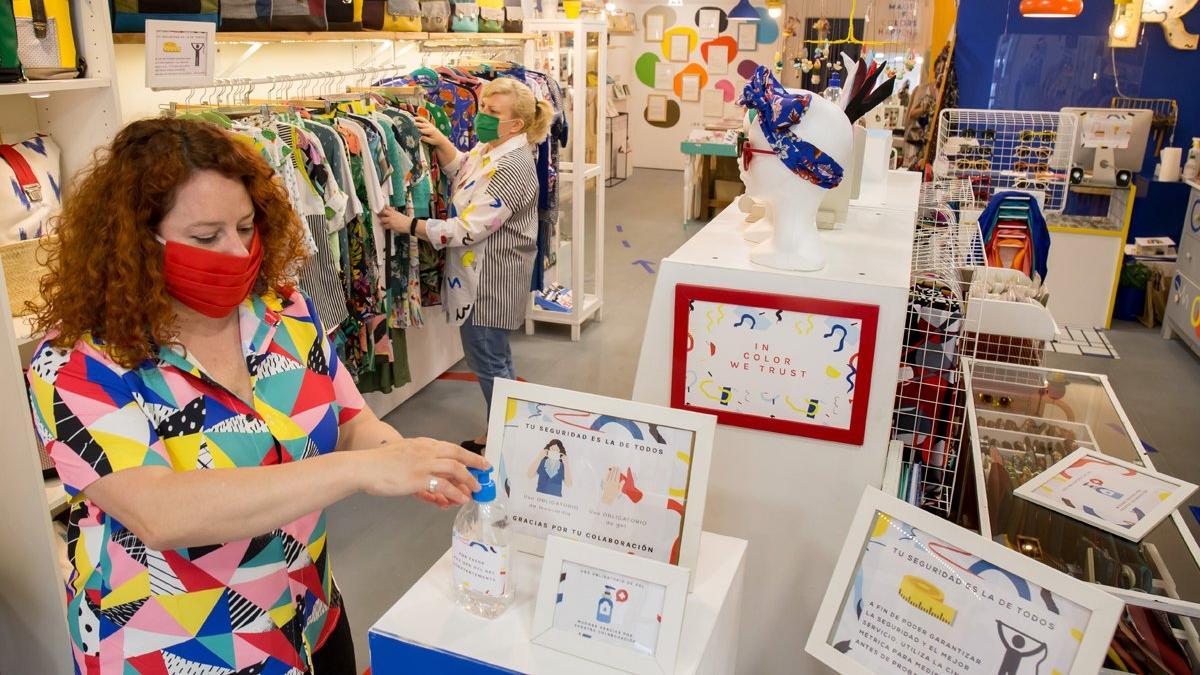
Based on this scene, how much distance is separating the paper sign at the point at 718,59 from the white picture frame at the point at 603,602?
11.5m

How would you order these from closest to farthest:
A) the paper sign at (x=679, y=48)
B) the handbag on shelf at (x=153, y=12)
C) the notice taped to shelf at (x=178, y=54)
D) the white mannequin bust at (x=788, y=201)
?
the white mannequin bust at (x=788, y=201) → the notice taped to shelf at (x=178, y=54) → the handbag on shelf at (x=153, y=12) → the paper sign at (x=679, y=48)

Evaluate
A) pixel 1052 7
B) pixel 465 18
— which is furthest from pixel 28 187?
pixel 1052 7

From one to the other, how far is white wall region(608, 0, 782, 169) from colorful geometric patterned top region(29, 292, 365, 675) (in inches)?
427

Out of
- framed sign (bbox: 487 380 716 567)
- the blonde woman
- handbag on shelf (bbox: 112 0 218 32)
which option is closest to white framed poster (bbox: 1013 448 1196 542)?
framed sign (bbox: 487 380 716 567)

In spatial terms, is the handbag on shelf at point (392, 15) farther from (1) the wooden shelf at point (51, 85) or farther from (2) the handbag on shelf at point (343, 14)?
(1) the wooden shelf at point (51, 85)

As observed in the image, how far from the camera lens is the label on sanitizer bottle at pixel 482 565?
4.67 feet

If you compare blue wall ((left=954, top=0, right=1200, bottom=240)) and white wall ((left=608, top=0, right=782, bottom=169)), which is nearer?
blue wall ((left=954, top=0, right=1200, bottom=240))

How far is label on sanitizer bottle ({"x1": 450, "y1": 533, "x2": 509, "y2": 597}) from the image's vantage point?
142cm

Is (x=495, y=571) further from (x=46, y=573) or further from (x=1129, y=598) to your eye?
(x=46, y=573)

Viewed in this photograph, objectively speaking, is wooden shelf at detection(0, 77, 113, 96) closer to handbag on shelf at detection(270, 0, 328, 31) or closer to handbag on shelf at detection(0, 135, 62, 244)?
handbag on shelf at detection(0, 135, 62, 244)

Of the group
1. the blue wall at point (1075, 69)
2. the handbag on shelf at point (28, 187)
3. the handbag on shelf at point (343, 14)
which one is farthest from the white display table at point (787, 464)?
the blue wall at point (1075, 69)

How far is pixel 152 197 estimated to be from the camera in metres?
1.39

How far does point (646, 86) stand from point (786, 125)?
11.0m

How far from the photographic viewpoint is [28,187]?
2414 mm
